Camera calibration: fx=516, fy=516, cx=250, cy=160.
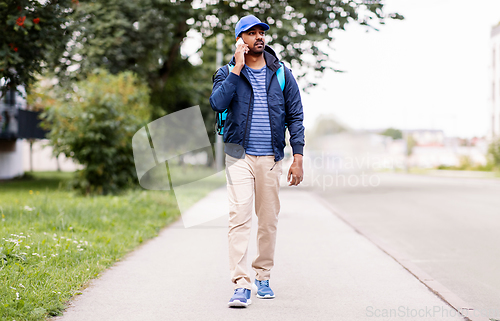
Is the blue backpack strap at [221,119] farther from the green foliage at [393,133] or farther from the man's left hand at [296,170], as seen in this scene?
the green foliage at [393,133]

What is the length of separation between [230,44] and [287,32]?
248 inches

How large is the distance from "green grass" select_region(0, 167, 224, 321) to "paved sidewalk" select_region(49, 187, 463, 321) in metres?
0.17

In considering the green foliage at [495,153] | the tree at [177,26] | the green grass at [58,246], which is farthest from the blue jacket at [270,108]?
the green foliage at [495,153]

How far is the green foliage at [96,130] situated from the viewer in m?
12.3

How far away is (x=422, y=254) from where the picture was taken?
6289mm

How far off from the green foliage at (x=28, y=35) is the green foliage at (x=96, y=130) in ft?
14.8

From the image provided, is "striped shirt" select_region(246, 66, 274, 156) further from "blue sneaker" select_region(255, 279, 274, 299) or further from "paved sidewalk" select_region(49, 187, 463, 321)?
"paved sidewalk" select_region(49, 187, 463, 321)

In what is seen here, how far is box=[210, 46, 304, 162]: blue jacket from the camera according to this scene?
3941 millimetres

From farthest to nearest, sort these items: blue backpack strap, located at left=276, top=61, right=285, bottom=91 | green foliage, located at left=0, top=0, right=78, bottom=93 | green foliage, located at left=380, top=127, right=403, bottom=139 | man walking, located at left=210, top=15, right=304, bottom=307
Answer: green foliage, located at left=380, top=127, right=403, bottom=139
green foliage, located at left=0, top=0, right=78, bottom=93
blue backpack strap, located at left=276, top=61, right=285, bottom=91
man walking, located at left=210, top=15, right=304, bottom=307

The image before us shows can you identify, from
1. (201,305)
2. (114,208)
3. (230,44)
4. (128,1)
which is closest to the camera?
(201,305)

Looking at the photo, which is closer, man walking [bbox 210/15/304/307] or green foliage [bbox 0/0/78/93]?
man walking [bbox 210/15/304/307]

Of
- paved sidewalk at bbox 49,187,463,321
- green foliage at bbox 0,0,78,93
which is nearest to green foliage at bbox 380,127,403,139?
green foliage at bbox 0,0,78,93

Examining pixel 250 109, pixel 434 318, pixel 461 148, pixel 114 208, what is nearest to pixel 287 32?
pixel 114 208

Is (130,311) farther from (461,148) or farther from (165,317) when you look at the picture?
(461,148)
